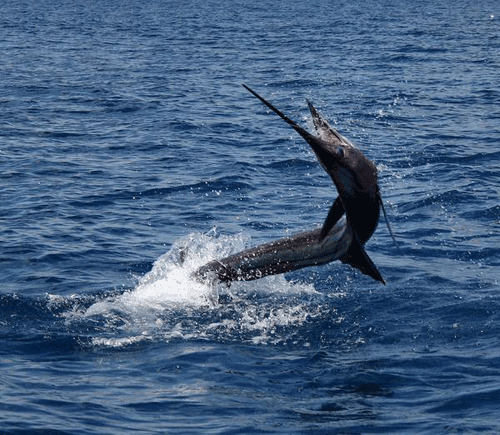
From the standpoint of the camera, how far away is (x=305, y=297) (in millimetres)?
16922

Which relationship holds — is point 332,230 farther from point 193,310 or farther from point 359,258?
point 193,310

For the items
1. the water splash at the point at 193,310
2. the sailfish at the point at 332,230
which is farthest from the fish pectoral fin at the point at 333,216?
the water splash at the point at 193,310

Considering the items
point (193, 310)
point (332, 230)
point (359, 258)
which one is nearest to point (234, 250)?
point (193, 310)

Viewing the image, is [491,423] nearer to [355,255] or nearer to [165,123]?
[355,255]

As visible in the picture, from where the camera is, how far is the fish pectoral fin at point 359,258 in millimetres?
12703

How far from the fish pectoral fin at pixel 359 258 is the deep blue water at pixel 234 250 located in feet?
5.11

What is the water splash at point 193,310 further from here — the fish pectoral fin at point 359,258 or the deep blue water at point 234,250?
the fish pectoral fin at point 359,258

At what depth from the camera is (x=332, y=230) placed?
13070 mm

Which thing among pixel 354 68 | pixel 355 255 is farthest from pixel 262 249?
pixel 354 68

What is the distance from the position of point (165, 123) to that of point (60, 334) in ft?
58.5

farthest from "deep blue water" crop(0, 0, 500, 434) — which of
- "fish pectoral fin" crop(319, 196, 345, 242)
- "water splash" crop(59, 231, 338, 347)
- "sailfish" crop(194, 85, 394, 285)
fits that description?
"fish pectoral fin" crop(319, 196, 345, 242)

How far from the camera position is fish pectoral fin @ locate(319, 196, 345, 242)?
500 inches

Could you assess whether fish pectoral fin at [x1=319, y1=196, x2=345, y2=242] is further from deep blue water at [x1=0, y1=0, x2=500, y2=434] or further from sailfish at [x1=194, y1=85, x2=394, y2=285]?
deep blue water at [x1=0, y1=0, x2=500, y2=434]

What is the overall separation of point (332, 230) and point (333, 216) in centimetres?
29
